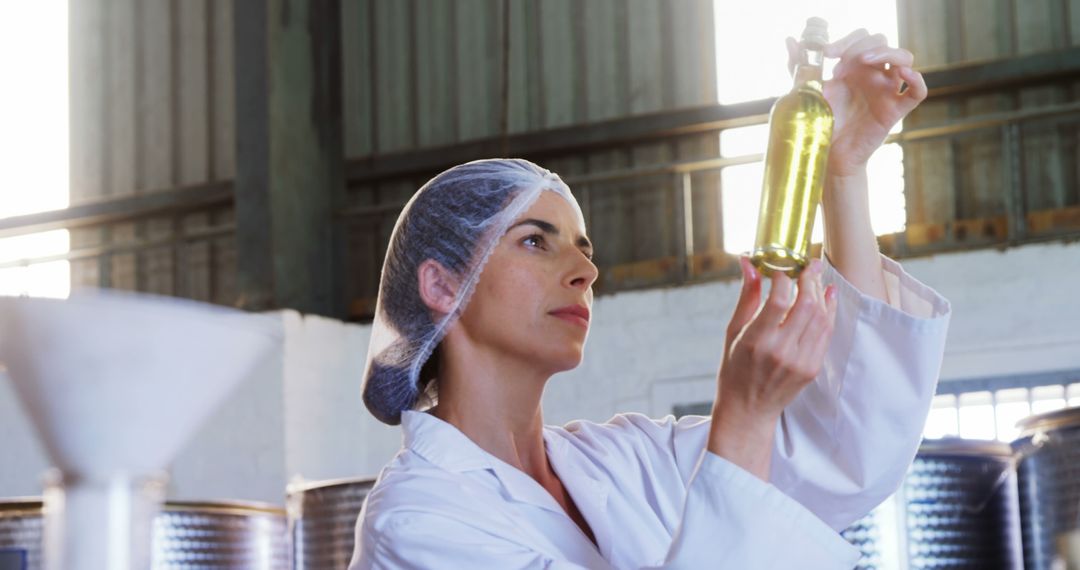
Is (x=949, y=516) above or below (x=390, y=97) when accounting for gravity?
below

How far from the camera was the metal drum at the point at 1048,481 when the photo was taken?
3.35 meters

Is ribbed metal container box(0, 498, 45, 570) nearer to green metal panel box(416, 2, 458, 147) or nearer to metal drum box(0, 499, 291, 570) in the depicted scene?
metal drum box(0, 499, 291, 570)

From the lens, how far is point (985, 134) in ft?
25.2

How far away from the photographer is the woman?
158 cm

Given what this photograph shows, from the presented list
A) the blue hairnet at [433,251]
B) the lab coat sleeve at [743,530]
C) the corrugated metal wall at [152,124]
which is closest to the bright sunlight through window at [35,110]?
the corrugated metal wall at [152,124]

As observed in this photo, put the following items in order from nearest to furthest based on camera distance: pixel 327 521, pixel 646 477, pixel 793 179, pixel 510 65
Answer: pixel 793 179
pixel 646 477
pixel 327 521
pixel 510 65

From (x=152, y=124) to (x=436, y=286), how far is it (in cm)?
759

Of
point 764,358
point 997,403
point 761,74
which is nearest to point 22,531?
point 764,358

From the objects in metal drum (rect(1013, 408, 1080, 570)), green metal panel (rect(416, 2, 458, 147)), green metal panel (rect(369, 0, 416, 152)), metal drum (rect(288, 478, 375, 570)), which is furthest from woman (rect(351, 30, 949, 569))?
green metal panel (rect(369, 0, 416, 152))

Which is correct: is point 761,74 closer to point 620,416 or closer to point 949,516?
point 949,516

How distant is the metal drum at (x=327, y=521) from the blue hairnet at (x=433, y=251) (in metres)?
1.83

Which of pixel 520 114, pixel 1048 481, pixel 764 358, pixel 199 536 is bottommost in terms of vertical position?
pixel 199 536

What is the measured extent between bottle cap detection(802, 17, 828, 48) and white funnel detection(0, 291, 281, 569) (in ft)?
2.34

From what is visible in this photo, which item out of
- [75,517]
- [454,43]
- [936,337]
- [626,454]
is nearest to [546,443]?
[626,454]
